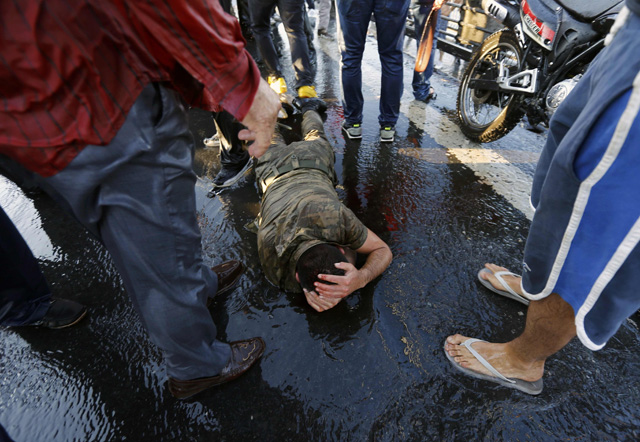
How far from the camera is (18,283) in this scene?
1505mm

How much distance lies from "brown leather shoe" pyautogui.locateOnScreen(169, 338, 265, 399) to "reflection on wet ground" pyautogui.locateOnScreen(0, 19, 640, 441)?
58 mm

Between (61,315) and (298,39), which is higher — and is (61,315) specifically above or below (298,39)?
below

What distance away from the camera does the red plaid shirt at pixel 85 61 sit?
701mm

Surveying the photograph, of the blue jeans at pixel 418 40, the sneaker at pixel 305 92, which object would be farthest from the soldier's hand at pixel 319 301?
the blue jeans at pixel 418 40

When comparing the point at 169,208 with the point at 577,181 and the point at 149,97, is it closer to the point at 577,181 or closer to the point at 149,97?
the point at 149,97

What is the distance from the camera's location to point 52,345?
1669mm

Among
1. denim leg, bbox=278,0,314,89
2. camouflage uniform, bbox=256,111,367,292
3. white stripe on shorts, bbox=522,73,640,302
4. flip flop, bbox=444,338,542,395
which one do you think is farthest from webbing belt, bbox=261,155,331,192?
denim leg, bbox=278,0,314,89

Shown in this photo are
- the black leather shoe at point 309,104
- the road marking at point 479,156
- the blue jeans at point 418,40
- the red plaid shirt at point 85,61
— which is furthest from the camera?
the blue jeans at point 418,40

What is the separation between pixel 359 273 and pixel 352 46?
2.17m

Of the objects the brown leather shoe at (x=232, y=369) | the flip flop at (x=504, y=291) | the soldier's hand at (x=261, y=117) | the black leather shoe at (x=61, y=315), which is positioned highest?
the soldier's hand at (x=261, y=117)

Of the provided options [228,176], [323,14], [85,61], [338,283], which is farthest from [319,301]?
[323,14]

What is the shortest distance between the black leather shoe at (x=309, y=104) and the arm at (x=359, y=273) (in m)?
1.87

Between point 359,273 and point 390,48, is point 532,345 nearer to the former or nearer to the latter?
point 359,273

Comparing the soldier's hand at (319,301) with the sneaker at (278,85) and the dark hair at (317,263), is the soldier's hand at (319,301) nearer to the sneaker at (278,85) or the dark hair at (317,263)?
the dark hair at (317,263)
